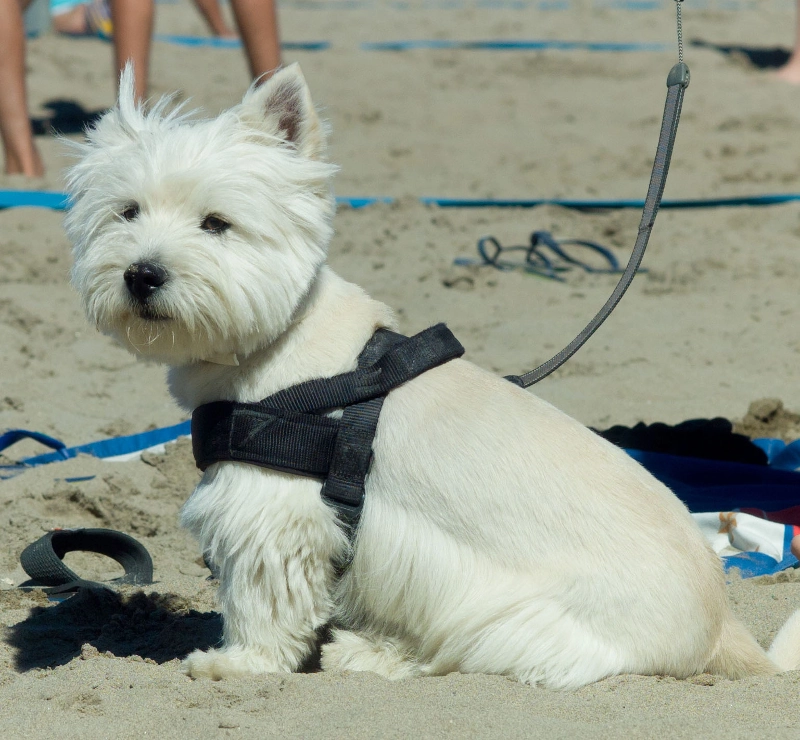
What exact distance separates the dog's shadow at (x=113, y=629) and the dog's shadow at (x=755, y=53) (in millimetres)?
10418

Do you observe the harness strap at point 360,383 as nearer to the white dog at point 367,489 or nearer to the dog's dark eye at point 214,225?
the white dog at point 367,489

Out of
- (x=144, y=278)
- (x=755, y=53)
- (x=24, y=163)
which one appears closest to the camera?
(x=144, y=278)

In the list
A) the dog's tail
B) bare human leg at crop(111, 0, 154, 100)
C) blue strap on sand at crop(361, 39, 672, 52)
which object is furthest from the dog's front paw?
blue strap on sand at crop(361, 39, 672, 52)

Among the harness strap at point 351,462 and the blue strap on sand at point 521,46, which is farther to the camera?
the blue strap on sand at point 521,46

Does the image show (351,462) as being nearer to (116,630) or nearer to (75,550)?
(116,630)

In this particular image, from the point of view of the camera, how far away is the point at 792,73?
10391 millimetres

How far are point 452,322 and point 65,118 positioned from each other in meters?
5.46

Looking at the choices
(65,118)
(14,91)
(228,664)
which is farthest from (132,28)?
(228,664)

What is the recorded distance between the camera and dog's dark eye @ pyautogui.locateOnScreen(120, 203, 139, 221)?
2500 millimetres

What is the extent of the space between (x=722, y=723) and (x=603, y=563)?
0.41m

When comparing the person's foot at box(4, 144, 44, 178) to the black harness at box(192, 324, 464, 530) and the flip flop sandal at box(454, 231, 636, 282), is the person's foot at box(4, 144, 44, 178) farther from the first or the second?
the black harness at box(192, 324, 464, 530)

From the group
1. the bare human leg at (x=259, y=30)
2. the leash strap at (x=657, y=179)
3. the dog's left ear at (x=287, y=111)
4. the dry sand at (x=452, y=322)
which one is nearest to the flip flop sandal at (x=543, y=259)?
the dry sand at (x=452, y=322)

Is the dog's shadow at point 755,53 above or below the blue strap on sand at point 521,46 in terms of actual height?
below

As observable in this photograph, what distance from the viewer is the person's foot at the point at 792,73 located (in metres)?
10.3
